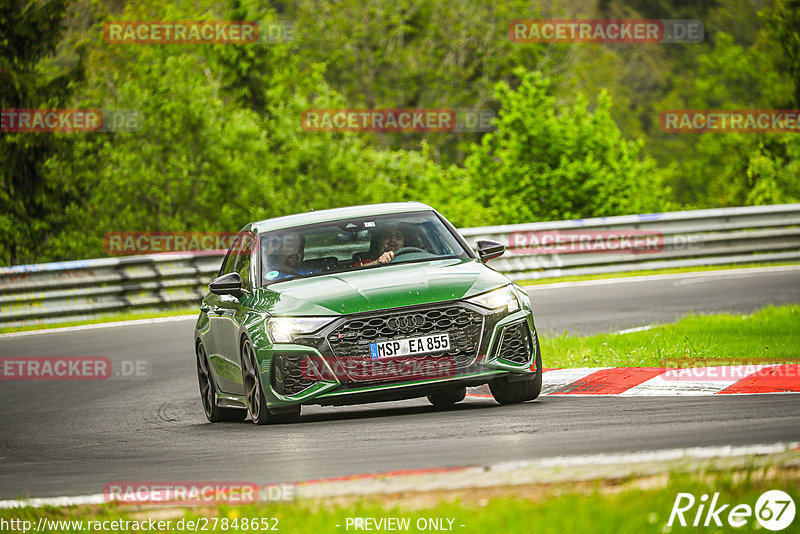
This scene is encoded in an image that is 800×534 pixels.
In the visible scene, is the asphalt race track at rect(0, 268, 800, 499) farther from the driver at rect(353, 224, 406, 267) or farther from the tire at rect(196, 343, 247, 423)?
the driver at rect(353, 224, 406, 267)

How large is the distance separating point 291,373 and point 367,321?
623 mm

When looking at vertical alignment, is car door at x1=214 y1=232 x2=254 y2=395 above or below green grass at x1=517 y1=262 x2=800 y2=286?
above

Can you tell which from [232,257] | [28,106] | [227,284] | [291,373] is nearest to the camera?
[291,373]

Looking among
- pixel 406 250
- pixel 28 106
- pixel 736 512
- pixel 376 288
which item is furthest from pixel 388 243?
pixel 28 106

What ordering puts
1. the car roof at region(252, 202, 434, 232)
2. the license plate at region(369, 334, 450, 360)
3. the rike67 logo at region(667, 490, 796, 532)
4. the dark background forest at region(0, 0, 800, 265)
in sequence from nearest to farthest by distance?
the rike67 logo at region(667, 490, 796, 532) → the license plate at region(369, 334, 450, 360) → the car roof at region(252, 202, 434, 232) → the dark background forest at region(0, 0, 800, 265)

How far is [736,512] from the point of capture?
4879 mm

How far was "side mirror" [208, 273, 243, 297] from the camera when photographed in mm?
10047

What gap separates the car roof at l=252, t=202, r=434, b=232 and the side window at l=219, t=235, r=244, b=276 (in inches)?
15.8

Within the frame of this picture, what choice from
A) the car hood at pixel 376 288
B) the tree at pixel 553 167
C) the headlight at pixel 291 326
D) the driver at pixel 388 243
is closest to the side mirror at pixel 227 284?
the car hood at pixel 376 288

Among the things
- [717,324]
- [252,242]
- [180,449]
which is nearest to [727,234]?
[717,324]

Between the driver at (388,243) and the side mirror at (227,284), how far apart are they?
883 mm

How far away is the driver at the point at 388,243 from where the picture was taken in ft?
33.2

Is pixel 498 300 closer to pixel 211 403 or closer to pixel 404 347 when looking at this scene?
pixel 404 347

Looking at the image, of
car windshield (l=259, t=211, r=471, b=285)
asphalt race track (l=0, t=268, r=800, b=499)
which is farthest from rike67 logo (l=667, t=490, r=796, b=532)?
car windshield (l=259, t=211, r=471, b=285)
